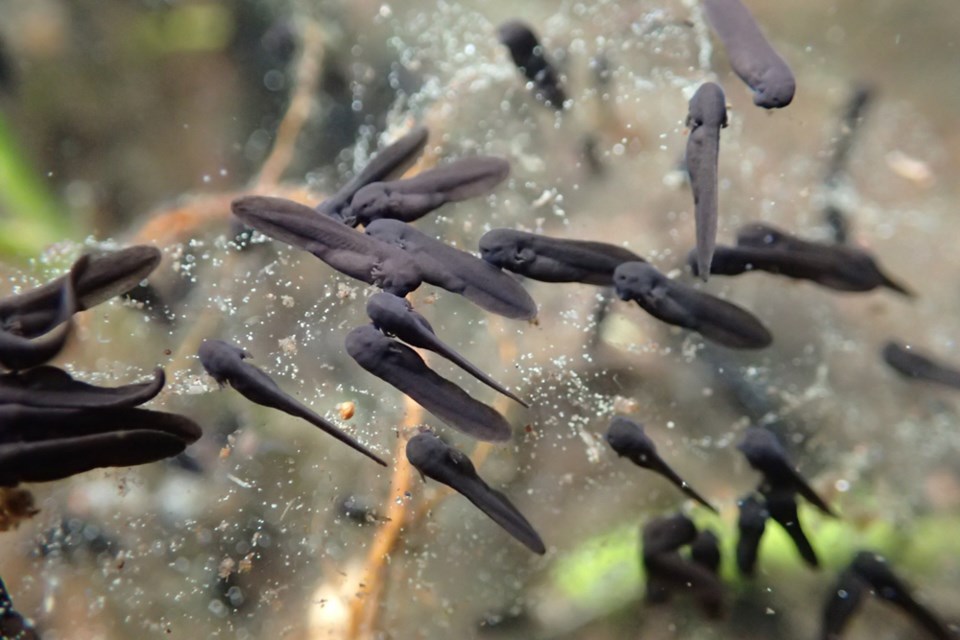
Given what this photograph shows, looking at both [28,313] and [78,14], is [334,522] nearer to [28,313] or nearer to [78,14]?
[28,313]

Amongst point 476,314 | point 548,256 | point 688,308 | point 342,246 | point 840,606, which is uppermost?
point 342,246

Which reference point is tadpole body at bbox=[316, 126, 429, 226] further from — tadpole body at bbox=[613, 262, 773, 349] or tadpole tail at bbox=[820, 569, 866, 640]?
tadpole tail at bbox=[820, 569, 866, 640]

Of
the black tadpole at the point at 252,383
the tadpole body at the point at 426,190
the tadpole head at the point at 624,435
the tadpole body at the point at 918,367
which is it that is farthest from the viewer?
the tadpole body at the point at 918,367

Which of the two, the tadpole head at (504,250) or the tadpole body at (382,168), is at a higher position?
the tadpole body at (382,168)

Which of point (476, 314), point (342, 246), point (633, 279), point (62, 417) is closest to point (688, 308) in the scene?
point (633, 279)

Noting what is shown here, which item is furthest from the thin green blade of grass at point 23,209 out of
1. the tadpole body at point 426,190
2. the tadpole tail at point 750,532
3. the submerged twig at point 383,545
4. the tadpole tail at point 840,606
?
the tadpole tail at point 840,606

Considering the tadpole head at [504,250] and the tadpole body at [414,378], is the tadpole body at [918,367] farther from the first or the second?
the tadpole body at [414,378]

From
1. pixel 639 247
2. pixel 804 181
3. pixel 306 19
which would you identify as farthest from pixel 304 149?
pixel 804 181

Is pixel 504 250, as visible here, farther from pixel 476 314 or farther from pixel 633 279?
pixel 633 279

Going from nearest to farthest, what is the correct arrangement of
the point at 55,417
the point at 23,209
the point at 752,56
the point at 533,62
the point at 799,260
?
the point at 55,417 → the point at 752,56 → the point at 799,260 → the point at 533,62 → the point at 23,209
